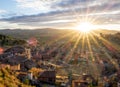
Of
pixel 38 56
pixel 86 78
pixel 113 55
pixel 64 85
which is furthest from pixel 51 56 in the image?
pixel 64 85

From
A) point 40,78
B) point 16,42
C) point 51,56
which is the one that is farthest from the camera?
point 16,42

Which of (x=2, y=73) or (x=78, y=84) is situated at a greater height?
(x=2, y=73)

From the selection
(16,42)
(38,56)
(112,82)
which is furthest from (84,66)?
(16,42)

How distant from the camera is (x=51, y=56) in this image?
73.7 metres

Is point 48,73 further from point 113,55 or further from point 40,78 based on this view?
point 113,55

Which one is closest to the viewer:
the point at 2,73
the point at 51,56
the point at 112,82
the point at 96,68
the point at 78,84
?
the point at 2,73

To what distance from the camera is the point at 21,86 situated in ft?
61.3

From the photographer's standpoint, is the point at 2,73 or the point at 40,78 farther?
the point at 40,78

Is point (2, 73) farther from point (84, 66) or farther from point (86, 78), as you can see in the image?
point (84, 66)

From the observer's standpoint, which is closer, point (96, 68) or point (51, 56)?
point (96, 68)

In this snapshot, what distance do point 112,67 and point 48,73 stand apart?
22.3 metres

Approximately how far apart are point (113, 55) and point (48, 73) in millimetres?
42834

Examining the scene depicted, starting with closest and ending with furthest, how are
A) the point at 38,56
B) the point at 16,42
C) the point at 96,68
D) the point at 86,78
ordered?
1. the point at 86,78
2. the point at 96,68
3. the point at 38,56
4. the point at 16,42

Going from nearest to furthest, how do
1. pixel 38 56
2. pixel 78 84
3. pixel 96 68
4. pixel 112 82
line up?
pixel 78 84, pixel 112 82, pixel 96 68, pixel 38 56
